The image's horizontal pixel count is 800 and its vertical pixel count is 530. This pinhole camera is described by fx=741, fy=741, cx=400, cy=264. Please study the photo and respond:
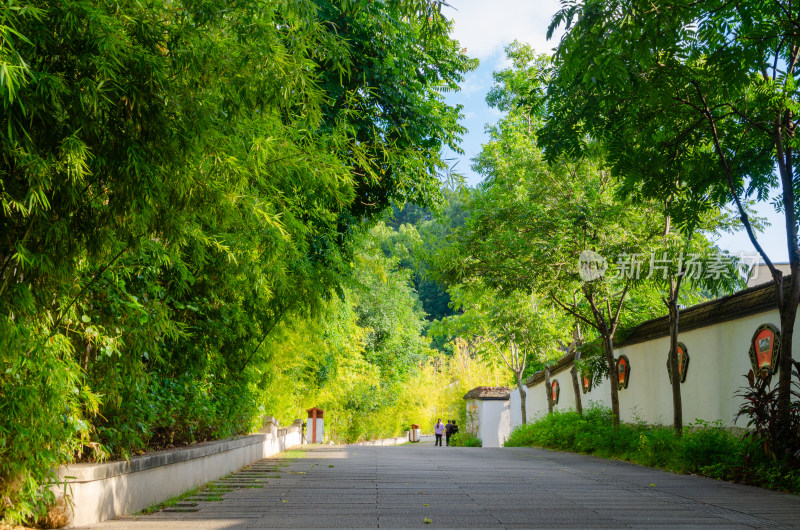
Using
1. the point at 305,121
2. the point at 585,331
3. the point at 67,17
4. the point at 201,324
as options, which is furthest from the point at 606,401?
the point at 67,17

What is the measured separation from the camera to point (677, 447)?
10.3m

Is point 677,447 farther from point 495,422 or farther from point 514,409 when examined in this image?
point 495,422

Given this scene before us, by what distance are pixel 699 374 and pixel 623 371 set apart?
414 cm

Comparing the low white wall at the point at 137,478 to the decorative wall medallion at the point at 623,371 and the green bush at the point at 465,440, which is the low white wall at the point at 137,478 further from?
the green bush at the point at 465,440

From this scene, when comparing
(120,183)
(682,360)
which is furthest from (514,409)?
(120,183)

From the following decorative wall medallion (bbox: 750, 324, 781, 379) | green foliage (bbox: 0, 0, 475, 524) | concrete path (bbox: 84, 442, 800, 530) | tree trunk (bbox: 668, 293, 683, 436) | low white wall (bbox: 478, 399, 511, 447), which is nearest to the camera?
green foliage (bbox: 0, 0, 475, 524)

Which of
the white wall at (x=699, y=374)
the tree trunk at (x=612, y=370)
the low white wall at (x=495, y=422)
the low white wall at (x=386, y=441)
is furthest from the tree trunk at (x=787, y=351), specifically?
the low white wall at (x=386, y=441)

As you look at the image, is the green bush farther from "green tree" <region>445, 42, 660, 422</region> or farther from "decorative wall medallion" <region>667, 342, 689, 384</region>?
"decorative wall medallion" <region>667, 342, 689, 384</region>

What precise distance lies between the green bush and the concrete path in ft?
69.0

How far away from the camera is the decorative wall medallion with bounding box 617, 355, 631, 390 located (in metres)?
16.0

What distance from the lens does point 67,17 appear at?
326 centimetres

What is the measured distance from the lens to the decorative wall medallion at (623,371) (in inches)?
631

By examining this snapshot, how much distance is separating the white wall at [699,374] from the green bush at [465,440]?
14.9 m

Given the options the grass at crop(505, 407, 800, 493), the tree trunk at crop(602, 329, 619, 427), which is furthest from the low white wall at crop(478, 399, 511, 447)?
the tree trunk at crop(602, 329, 619, 427)
